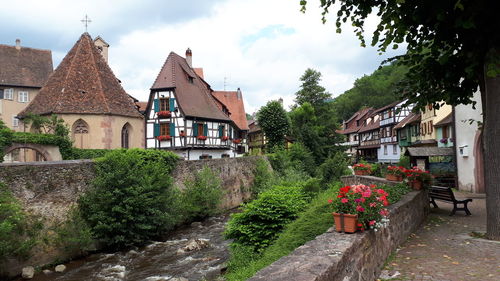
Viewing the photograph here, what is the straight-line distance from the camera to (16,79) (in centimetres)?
3516

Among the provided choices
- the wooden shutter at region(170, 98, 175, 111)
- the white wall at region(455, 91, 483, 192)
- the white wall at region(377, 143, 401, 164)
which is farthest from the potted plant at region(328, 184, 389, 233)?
the white wall at region(377, 143, 401, 164)

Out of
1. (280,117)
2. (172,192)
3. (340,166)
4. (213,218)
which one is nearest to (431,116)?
(340,166)

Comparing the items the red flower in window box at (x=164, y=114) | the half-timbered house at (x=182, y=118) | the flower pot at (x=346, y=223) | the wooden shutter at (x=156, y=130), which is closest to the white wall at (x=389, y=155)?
the half-timbered house at (x=182, y=118)

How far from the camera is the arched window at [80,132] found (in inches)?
961

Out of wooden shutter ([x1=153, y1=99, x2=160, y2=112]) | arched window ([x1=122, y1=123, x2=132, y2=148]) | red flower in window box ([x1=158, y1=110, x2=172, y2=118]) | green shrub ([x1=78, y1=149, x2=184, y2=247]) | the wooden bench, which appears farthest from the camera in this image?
wooden shutter ([x1=153, y1=99, x2=160, y2=112])

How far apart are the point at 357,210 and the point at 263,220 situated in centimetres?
478

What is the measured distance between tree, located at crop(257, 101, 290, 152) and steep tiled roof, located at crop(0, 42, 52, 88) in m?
22.5

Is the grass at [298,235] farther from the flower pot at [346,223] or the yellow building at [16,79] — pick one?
the yellow building at [16,79]

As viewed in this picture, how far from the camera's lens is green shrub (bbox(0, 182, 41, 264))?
405 inches

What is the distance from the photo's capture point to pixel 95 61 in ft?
89.0

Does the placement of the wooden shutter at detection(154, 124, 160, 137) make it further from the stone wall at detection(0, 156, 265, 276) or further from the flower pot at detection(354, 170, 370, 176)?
the flower pot at detection(354, 170, 370, 176)

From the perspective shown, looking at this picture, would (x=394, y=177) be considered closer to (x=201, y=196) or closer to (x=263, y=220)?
(x=263, y=220)

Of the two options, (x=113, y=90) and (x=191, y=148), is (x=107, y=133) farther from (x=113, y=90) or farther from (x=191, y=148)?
(x=191, y=148)

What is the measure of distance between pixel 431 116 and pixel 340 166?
11242 millimetres
